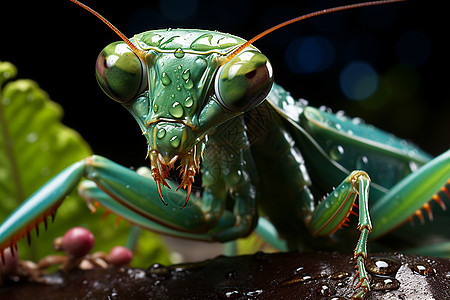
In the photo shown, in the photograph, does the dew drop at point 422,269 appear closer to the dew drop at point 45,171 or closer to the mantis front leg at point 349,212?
the mantis front leg at point 349,212

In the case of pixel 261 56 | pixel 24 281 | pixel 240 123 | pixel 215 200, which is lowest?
pixel 24 281

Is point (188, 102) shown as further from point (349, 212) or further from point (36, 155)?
point (36, 155)

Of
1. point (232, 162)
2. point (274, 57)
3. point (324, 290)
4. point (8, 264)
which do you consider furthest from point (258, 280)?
point (274, 57)

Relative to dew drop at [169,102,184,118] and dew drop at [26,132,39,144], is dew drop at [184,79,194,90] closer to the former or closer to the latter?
dew drop at [169,102,184,118]

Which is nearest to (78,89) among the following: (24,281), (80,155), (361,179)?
(80,155)

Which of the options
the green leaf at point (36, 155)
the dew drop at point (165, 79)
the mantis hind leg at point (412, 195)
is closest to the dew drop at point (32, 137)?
the green leaf at point (36, 155)

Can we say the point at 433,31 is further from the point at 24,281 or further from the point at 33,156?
the point at 24,281
